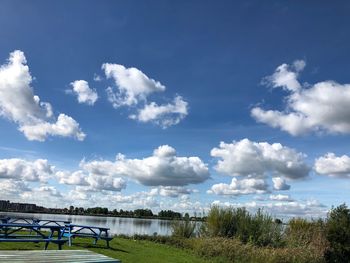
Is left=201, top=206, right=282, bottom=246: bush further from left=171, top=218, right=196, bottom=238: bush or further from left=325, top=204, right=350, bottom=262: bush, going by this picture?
left=325, top=204, right=350, bottom=262: bush

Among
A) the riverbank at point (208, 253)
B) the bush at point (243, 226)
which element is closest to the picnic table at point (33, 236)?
the riverbank at point (208, 253)

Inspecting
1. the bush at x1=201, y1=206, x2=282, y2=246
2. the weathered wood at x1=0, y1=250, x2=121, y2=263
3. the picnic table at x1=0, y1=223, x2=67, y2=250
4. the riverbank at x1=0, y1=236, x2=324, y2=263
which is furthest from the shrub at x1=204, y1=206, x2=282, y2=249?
the weathered wood at x1=0, y1=250, x2=121, y2=263

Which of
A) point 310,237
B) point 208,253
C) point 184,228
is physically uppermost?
point 184,228

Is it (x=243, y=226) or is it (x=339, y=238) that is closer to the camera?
(x=339, y=238)

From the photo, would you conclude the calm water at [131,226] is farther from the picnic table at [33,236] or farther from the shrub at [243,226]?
the picnic table at [33,236]

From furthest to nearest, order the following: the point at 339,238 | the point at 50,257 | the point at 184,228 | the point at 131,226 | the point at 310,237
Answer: the point at 131,226
the point at 184,228
the point at 310,237
the point at 339,238
the point at 50,257

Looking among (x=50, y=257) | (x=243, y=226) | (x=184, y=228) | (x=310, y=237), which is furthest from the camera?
(x=184, y=228)

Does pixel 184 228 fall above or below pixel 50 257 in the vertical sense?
above

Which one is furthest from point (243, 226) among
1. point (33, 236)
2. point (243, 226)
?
point (33, 236)

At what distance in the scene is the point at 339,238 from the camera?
15680 millimetres

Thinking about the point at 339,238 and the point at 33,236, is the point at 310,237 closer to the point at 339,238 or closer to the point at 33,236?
the point at 339,238

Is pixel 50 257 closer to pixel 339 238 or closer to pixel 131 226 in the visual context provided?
pixel 339 238

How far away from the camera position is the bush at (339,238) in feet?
50.5

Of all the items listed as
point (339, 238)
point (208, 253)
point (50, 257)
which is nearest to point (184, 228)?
point (208, 253)
